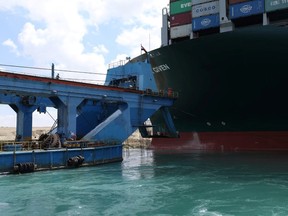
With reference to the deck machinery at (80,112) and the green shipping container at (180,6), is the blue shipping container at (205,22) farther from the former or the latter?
the deck machinery at (80,112)

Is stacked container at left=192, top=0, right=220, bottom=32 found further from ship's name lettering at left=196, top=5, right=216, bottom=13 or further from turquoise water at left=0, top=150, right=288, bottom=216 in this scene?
turquoise water at left=0, top=150, right=288, bottom=216

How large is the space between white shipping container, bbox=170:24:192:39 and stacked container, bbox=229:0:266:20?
4.74 meters

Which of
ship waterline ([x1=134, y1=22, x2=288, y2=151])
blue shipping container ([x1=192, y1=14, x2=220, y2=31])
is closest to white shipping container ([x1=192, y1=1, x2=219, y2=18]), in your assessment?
blue shipping container ([x1=192, y1=14, x2=220, y2=31])

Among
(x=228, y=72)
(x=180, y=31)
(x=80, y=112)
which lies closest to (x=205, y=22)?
(x=180, y=31)

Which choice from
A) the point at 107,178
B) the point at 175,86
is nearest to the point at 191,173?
the point at 107,178

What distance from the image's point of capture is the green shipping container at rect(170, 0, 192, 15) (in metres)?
32.2

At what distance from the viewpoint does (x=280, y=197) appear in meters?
12.6

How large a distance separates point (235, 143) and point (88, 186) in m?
18.1

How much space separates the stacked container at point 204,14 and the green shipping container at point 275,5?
4.50 metres

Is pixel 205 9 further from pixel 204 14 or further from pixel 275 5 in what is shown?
pixel 275 5

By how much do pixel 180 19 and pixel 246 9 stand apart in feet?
23.5

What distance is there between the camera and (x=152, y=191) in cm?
1384

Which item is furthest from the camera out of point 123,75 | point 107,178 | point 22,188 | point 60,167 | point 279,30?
point 123,75

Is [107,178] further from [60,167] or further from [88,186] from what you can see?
[60,167]
